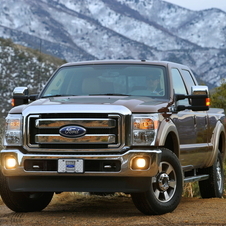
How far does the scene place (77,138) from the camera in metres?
Answer: 7.18

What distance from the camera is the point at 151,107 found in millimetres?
7344

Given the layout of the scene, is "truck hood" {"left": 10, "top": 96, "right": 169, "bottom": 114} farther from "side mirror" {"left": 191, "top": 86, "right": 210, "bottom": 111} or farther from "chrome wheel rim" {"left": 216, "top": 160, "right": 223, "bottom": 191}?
"chrome wheel rim" {"left": 216, "top": 160, "right": 223, "bottom": 191}

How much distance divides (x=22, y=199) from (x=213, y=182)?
11.1ft

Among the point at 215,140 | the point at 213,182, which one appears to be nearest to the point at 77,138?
the point at 215,140

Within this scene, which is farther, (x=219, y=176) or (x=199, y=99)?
(x=219, y=176)

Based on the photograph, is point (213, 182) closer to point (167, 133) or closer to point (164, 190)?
point (164, 190)

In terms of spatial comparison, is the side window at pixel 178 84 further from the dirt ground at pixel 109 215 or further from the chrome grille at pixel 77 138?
the chrome grille at pixel 77 138

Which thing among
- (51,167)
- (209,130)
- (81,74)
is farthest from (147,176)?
(209,130)

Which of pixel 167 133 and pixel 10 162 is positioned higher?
pixel 167 133

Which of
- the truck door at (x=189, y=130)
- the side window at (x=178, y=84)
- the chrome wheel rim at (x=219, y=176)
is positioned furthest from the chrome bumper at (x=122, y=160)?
the chrome wheel rim at (x=219, y=176)

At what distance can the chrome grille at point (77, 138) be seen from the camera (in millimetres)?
7137

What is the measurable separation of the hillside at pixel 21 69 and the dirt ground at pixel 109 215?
37.4 meters

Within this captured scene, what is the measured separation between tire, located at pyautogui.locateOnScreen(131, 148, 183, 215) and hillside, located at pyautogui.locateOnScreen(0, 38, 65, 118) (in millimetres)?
39054

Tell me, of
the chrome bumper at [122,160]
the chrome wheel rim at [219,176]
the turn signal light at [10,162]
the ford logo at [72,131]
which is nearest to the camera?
the chrome bumper at [122,160]
